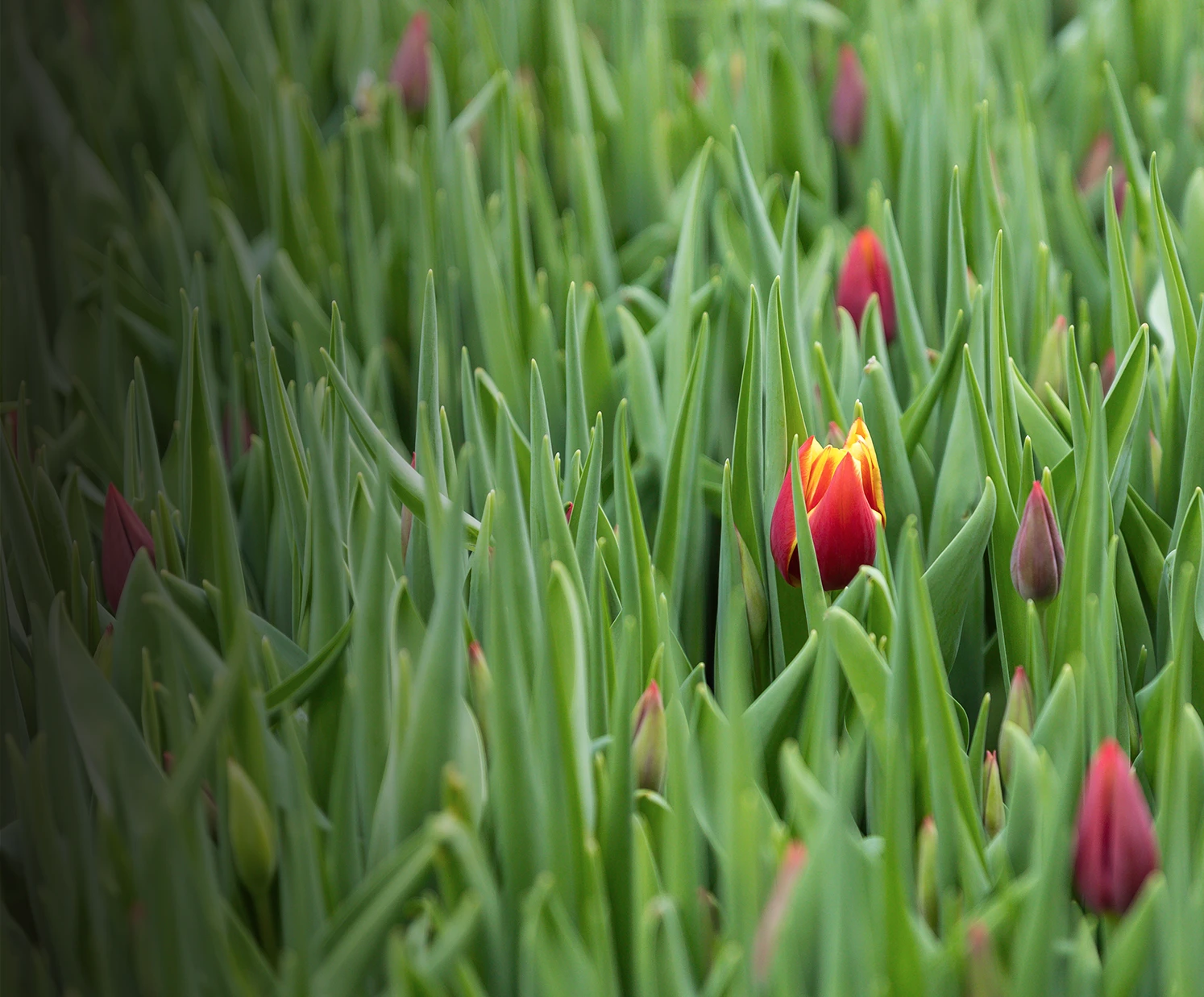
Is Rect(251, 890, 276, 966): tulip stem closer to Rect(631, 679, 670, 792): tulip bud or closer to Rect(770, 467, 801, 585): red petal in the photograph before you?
Rect(631, 679, 670, 792): tulip bud

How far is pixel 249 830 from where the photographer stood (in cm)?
45

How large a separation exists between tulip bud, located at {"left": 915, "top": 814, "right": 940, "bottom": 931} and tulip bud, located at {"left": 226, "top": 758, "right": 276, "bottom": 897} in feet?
0.80

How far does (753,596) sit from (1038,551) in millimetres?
138

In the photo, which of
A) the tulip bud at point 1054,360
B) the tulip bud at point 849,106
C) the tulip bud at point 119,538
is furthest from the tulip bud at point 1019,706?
the tulip bud at point 849,106

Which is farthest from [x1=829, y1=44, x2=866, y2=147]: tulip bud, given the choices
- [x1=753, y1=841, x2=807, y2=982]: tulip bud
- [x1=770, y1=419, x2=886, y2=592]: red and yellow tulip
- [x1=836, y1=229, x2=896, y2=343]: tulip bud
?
[x1=753, y1=841, x2=807, y2=982]: tulip bud

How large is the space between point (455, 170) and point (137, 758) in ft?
2.09

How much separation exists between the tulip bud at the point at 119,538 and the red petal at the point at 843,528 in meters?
0.34

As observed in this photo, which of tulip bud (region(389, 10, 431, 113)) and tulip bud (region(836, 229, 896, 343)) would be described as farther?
tulip bud (region(389, 10, 431, 113))

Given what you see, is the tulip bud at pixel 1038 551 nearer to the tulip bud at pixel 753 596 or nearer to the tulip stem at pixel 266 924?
the tulip bud at pixel 753 596

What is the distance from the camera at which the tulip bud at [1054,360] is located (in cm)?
78

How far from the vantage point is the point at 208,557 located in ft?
2.08

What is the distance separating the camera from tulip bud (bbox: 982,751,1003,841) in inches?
20.3

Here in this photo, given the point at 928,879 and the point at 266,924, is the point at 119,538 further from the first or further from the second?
the point at 928,879

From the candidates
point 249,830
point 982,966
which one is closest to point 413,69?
point 249,830
